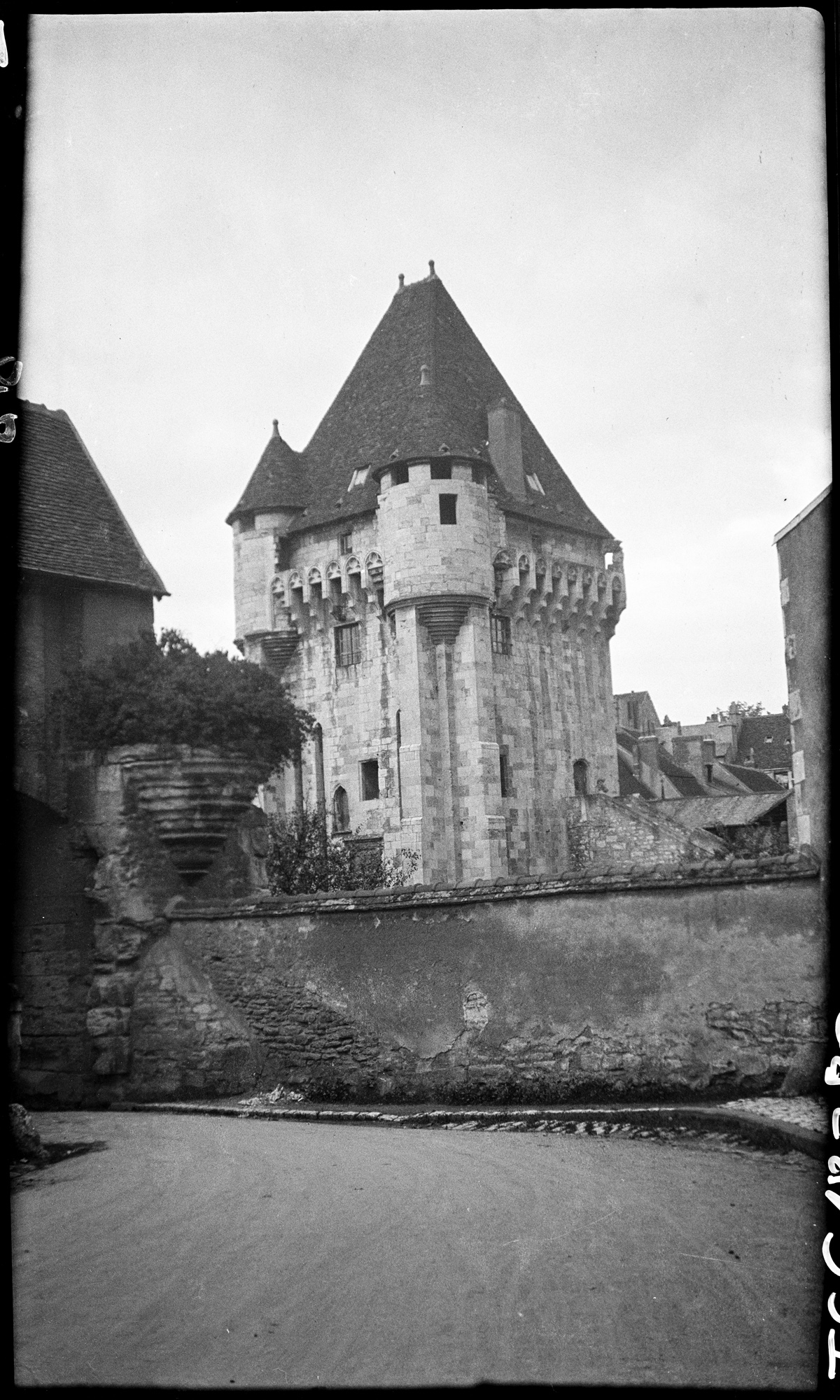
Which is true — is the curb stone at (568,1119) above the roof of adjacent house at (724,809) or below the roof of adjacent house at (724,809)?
below

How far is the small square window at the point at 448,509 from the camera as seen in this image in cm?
3098

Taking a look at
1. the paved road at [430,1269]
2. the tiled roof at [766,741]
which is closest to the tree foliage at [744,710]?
the tiled roof at [766,741]

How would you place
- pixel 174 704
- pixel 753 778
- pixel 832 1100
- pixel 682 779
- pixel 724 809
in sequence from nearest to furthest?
pixel 832 1100
pixel 174 704
pixel 724 809
pixel 682 779
pixel 753 778

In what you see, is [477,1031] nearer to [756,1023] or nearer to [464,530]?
[756,1023]

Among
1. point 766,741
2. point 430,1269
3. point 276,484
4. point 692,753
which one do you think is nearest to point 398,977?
point 430,1269

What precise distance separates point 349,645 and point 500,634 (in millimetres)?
3896

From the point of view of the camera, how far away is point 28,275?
22.8 ft

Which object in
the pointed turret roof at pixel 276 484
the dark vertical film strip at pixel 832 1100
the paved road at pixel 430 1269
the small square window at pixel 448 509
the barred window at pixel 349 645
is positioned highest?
the pointed turret roof at pixel 276 484

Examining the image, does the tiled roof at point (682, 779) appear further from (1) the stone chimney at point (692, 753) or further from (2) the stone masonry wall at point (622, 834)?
(2) the stone masonry wall at point (622, 834)

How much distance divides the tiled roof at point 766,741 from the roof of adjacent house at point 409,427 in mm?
16664

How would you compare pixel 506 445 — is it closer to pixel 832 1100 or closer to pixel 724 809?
pixel 724 809

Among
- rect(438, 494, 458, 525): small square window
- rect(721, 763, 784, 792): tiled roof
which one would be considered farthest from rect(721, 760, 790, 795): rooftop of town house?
rect(438, 494, 458, 525): small square window

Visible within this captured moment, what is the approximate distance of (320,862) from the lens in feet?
87.6

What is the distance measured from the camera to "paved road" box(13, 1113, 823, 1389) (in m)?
5.94
